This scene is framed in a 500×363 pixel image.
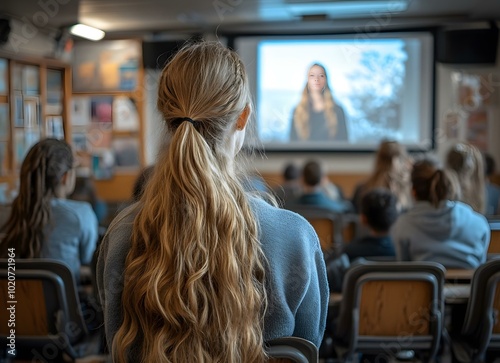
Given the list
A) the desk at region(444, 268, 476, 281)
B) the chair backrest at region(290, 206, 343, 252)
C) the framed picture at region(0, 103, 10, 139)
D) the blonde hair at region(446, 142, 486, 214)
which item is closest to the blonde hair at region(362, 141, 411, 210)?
the chair backrest at region(290, 206, 343, 252)

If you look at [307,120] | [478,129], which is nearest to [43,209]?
[307,120]

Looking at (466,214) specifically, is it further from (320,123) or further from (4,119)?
(320,123)

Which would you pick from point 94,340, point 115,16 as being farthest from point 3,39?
point 94,340

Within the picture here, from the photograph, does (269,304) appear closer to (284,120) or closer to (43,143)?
(43,143)

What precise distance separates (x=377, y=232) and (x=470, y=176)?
79 cm

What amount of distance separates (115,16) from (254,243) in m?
5.75

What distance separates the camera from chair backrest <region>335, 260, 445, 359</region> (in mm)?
2271

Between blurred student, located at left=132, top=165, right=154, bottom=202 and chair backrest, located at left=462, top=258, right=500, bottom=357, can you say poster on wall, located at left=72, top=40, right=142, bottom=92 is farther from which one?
chair backrest, located at left=462, top=258, right=500, bottom=357

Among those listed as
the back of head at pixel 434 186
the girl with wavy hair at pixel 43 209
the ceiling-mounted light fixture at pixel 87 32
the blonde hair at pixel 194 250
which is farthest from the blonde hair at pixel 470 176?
the ceiling-mounted light fixture at pixel 87 32

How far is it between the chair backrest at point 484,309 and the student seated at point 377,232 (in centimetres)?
60

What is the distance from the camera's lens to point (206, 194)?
121cm

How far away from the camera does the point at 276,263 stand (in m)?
1.28

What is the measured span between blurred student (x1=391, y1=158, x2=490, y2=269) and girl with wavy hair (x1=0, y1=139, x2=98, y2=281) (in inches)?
56.3

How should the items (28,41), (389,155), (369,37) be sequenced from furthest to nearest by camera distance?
(369,37) → (28,41) → (389,155)
